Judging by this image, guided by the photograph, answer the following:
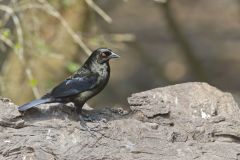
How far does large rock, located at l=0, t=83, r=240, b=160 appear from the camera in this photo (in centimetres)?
527

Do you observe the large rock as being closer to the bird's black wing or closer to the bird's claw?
the bird's claw

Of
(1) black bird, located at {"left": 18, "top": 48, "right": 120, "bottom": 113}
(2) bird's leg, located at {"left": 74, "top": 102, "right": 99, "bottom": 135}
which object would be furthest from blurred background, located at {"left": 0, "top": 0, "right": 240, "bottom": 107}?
(2) bird's leg, located at {"left": 74, "top": 102, "right": 99, "bottom": 135}

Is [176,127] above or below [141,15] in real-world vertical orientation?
below

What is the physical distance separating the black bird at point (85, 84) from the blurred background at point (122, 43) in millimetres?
1715

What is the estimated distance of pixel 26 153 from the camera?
5195 millimetres

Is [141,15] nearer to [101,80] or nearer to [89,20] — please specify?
Result: [89,20]

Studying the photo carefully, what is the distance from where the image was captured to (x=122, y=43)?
12.0m

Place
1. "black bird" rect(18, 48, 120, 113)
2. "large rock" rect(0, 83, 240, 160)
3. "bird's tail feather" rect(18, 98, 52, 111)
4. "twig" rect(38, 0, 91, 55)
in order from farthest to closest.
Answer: "twig" rect(38, 0, 91, 55) < "black bird" rect(18, 48, 120, 113) < "bird's tail feather" rect(18, 98, 52, 111) < "large rock" rect(0, 83, 240, 160)

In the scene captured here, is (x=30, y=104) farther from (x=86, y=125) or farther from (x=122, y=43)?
(x=122, y=43)

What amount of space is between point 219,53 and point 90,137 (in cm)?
1267

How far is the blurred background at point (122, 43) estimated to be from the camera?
28.9 feet

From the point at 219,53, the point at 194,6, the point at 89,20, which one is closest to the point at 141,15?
the point at 194,6

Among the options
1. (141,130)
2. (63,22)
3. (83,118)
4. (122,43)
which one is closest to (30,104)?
(83,118)

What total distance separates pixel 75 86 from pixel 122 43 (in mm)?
6212
